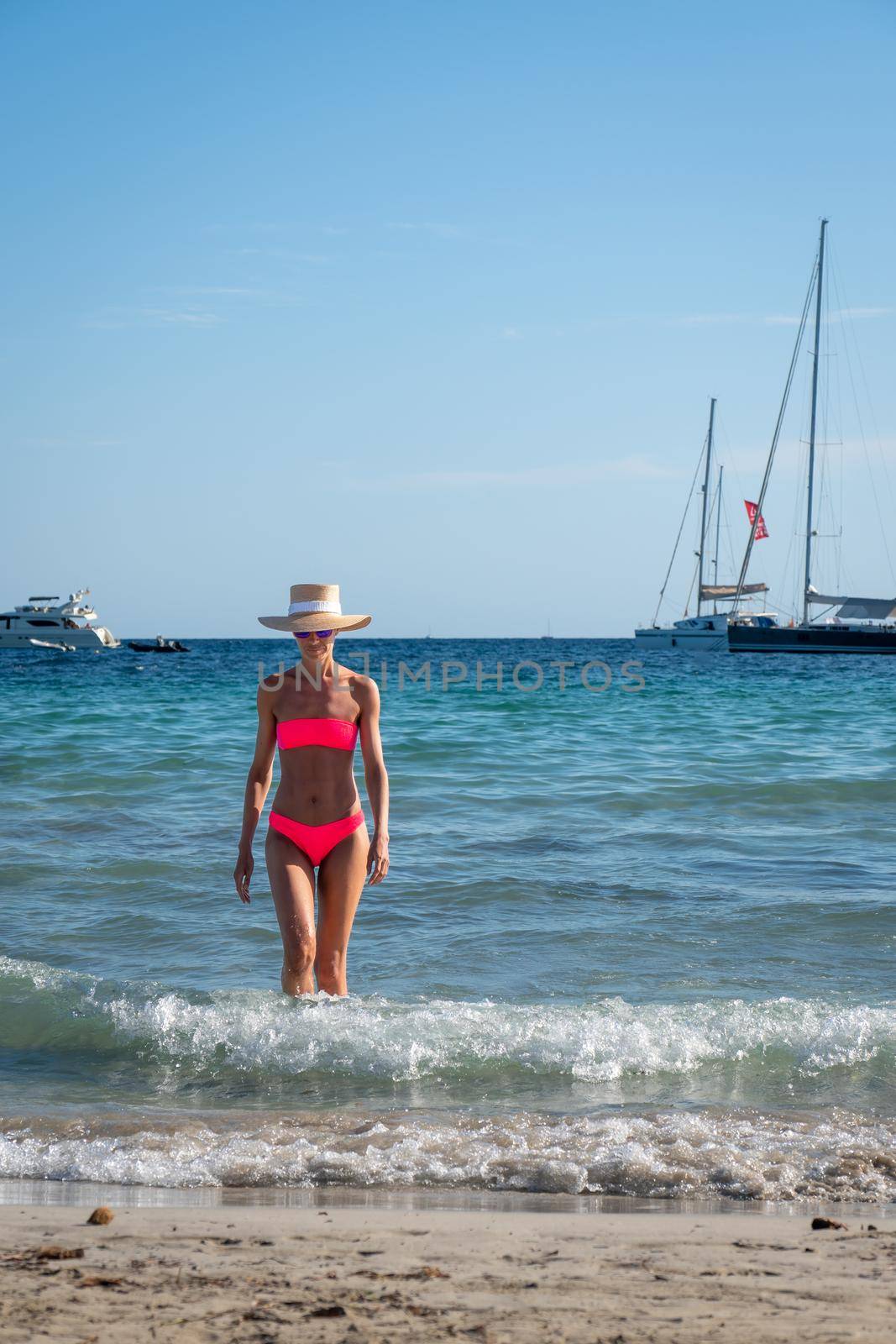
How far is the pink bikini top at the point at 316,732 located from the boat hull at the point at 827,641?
46266mm

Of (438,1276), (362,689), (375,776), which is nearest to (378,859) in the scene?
(375,776)

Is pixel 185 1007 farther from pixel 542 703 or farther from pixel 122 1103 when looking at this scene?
pixel 542 703

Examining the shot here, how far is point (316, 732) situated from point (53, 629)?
243 ft

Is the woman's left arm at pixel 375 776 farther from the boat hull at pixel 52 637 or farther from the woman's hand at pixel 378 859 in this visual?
the boat hull at pixel 52 637

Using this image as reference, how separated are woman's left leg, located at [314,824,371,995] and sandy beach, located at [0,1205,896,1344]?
6.18 ft

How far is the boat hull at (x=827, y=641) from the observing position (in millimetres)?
48062

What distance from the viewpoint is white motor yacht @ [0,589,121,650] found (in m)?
73.9

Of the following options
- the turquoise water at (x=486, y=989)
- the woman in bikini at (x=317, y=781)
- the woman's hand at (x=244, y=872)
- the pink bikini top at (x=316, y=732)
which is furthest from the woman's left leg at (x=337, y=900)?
the pink bikini top at (x=316, y=732)

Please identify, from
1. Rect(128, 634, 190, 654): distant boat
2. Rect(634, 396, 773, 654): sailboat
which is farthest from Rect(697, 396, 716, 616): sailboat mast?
Rect(128, 634, 190, 654): distant boat

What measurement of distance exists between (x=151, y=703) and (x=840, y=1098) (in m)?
20.6

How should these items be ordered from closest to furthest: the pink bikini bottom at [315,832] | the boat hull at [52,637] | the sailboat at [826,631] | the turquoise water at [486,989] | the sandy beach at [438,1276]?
the sandy beach at [438,1276] → the turquoise water at [486,989] → the pink bikini bottom at [315,832] → the sailboat at [826,631] → the boat hull at [52,637]

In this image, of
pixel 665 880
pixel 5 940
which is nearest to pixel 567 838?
pixel 665 880

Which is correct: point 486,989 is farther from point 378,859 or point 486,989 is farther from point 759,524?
point 759,524

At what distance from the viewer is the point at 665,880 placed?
332 inches
